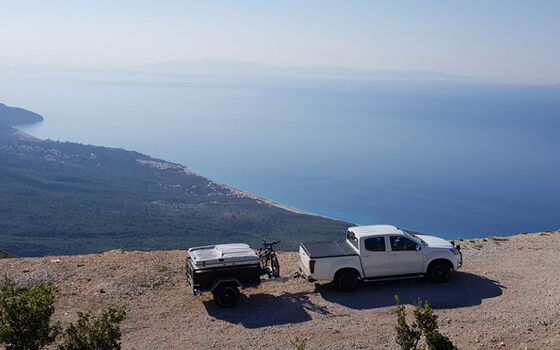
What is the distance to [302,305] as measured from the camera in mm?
13695

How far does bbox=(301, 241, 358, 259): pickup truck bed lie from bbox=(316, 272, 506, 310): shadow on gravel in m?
1.15

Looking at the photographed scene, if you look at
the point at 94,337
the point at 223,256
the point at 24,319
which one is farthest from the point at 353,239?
the point at 24,319

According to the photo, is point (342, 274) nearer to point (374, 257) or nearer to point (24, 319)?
point (374, 257)

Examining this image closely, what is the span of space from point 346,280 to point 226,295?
352 cm

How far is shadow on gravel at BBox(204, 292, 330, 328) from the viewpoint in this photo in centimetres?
1280

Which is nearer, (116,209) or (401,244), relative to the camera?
(401,244)

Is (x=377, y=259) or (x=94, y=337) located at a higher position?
(x=94, y=337)

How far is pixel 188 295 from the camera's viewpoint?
14.6 metres

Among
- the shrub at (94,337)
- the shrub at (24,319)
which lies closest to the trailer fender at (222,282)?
the shrub at (94,337)

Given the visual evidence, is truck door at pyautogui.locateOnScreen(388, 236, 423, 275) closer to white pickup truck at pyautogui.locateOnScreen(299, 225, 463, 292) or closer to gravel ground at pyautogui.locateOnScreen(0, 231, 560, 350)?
white pickup truck at pyautogui.locateOnScreen(299, 225, 463, 292)

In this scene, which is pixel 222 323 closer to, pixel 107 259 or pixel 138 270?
pixel 138 270

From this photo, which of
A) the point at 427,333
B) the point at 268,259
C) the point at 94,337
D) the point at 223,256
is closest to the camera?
the point at 94,337

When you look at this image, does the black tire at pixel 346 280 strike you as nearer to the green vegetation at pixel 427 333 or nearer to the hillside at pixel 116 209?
the green vegetation at pixel 427 333

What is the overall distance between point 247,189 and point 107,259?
140191mm
